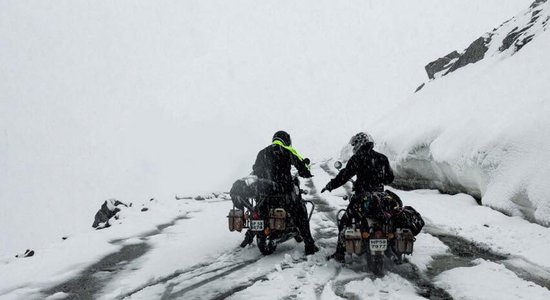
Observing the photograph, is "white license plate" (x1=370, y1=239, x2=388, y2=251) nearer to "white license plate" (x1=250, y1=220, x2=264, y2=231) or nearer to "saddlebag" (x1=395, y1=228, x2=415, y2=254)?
"saddlebag" (x1=395, y1=228, x2=415, y2=254)

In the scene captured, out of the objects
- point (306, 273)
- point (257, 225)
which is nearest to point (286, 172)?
point (257, 225)

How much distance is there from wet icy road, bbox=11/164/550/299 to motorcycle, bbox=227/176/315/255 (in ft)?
1.11

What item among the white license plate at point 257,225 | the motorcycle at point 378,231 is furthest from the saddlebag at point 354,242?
the white license plate at point 257,225

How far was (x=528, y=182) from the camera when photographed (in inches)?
372

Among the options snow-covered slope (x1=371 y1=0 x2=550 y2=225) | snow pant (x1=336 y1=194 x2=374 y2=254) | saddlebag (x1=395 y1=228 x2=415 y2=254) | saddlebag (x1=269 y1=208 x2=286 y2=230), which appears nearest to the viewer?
saddlebag (x1=395 y1=228 x2=415 y2=254)

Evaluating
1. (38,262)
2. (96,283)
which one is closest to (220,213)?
(38,262)

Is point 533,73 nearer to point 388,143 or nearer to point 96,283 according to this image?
point 388,143

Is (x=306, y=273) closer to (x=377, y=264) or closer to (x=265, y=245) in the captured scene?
(x=377, y=264)

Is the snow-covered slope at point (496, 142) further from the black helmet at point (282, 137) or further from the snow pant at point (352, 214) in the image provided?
the black helmet at point (282, 137)

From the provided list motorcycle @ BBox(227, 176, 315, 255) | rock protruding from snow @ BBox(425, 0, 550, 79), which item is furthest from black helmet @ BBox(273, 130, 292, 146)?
rock protruding from snow @ BBox(425, 0, 550, 79)

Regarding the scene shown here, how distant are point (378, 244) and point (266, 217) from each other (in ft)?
7.24

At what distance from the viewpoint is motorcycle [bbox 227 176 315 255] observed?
7570 millimetres

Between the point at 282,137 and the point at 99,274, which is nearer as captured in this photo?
the point at 99,274

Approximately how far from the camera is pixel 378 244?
6332 mm
